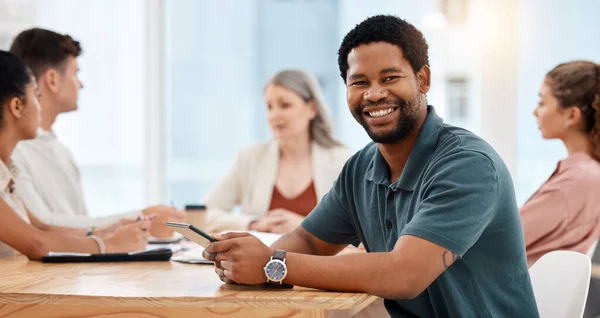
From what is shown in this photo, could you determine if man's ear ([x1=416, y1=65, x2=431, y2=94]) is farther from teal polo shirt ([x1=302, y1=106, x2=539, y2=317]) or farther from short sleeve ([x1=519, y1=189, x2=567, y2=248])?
short sleeve ([x1=519, y1=189, x2=567, y2=248])

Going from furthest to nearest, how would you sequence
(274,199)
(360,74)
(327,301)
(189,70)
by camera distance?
(189,70) → (274,199) → (360,74) → (327,301)

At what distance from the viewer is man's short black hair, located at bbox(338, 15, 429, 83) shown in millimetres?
1821

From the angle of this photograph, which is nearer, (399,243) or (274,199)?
(399,243)

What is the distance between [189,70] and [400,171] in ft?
12.2

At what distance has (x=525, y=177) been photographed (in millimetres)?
4602

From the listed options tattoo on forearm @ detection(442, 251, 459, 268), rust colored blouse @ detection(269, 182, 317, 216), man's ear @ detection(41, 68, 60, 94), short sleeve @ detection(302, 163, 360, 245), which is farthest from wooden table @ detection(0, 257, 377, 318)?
rust colored blouse @ detection(269, 182, 317, 216)

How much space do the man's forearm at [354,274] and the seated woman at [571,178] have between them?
3.90 ft

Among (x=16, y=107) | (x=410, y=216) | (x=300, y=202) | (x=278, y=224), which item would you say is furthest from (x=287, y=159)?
(x=410, y=216)

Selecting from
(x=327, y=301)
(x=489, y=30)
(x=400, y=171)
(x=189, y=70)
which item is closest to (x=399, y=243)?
(x=327, y=301)

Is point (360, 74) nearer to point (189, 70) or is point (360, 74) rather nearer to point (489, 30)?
point (489, 30)

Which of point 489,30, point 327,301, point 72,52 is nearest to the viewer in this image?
point 327,301

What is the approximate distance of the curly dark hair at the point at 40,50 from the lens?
328 cm

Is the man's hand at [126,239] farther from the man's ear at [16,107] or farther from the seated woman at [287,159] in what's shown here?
the seated woman at [287,159]

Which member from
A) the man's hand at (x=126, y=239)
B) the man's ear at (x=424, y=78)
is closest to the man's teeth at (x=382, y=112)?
the man's ear at (x=424, y=78)
